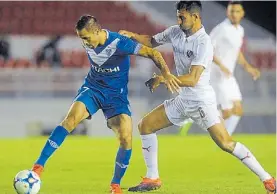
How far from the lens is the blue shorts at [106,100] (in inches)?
289

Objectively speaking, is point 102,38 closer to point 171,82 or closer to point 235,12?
point 171,82

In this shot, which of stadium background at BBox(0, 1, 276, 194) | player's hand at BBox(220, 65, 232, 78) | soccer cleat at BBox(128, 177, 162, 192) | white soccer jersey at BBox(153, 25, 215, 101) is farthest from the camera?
player's hand at BBox(220, 65, 232, 78)

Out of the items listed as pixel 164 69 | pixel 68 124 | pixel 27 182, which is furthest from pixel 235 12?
pixel 27 182

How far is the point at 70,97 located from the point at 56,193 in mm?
8864

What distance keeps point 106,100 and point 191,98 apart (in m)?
0.75

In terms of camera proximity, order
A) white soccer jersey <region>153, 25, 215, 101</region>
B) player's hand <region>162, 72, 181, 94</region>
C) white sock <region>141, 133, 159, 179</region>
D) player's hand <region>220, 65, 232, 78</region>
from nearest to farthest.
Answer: player's hand <region>162, 72, 181, 94</region> → white soccer jersey <region>153, 25, 215, 101</region> → white sock <region>141, 133, 159, 179</region> → player's hand <region>220, 65, 232, 78</region>

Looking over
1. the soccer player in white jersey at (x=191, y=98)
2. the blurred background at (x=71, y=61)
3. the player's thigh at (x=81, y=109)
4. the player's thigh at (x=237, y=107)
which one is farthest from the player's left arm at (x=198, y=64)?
the blurred background at (x=71, y=61)

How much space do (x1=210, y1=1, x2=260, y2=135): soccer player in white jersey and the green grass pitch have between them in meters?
0.75

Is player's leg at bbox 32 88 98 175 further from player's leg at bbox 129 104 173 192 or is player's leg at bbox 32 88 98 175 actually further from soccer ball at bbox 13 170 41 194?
player's leg at bbox 129 104 173 192

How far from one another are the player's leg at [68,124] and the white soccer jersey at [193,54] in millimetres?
835

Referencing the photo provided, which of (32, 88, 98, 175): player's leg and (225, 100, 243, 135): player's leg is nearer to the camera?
Result: (32, 88, 98, 175): player's leg

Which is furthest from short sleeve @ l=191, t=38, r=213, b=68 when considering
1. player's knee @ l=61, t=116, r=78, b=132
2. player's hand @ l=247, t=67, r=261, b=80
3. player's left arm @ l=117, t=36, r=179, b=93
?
player's hand @ l=247, t=67, r=261, b=80

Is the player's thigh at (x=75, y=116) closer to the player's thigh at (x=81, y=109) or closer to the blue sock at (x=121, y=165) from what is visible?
the player's thigh at (x=81, y=109)

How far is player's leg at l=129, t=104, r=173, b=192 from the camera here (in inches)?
299
